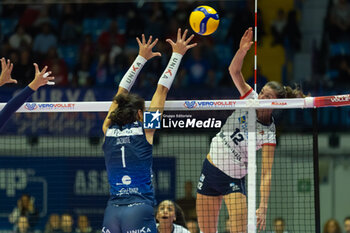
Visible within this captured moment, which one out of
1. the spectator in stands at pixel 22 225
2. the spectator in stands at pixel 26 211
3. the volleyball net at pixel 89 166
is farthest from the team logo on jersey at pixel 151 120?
the spectator in stands at pixel 26 211

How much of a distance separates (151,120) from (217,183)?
1.51 metres

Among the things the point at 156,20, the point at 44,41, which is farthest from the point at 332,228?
the point at 44,41

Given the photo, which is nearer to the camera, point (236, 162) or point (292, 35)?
point (236, 162)

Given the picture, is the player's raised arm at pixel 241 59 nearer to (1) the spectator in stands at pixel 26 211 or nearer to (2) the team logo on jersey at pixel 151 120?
(2) the team logo on jersey at pixel 151 120

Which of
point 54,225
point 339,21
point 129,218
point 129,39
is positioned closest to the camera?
point 129,218

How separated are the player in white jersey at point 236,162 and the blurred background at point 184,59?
6.36 m

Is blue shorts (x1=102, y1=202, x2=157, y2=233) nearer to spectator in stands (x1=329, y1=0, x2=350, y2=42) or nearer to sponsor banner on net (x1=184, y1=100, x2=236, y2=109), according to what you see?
sponsor banner on net (x1=184, y1=100, x2=236, y2=109)

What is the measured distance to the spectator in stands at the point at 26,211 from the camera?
46.4ft

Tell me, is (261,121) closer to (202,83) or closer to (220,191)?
(220,191)

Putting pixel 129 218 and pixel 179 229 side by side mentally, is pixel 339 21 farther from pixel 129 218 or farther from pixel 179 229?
pixel 129 218

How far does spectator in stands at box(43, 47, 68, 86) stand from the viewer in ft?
58.4

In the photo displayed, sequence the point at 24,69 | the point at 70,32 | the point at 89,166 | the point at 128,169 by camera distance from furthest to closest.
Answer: the point at 70,32
the point at 24,69
the point at 89,166
the point at 128,169

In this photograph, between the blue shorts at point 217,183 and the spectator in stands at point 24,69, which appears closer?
the blue shorts at point 217,183

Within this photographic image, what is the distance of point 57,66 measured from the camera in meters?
18.1
